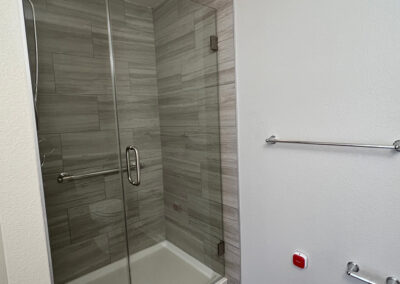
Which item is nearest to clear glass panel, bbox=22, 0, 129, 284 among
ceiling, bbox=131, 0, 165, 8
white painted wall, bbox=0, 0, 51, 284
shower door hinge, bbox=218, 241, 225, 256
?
ceiling, bbox=131, 0, 165, 8

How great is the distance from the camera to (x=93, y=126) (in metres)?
1.55

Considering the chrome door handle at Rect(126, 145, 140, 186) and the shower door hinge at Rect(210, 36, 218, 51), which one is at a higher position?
the shower door hinge at Rect(210, 36, 218, 51)

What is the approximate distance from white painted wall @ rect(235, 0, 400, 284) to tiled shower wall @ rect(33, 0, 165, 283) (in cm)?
75

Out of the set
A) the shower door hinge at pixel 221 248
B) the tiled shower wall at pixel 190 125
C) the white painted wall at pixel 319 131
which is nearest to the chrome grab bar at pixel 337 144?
the white painted wall at pixel 319 131

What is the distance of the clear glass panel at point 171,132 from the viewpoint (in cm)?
163

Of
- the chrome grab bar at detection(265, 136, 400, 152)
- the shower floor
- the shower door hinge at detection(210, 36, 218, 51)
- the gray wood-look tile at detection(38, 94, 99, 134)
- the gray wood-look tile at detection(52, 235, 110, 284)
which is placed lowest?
the shower floor

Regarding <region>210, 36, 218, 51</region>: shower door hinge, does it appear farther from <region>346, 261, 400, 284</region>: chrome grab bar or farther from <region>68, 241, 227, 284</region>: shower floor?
<region>68, 241, 227, 284</region>: shower floor

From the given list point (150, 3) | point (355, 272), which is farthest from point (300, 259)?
point (150, 3)

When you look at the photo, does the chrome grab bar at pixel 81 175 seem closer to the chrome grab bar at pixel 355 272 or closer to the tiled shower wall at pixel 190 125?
the tiled shower wall at pixel 190 125

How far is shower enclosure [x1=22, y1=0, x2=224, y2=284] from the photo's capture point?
139cm

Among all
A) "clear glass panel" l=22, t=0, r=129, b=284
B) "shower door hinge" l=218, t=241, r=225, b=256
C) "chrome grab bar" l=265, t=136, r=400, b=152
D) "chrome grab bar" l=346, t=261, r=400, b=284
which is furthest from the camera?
"shower door hinge" l=218, t=241, r=225, b=256

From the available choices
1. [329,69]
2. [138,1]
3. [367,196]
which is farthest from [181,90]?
[367,196]

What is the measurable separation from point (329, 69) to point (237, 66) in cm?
56

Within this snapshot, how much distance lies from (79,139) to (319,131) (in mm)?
1442
